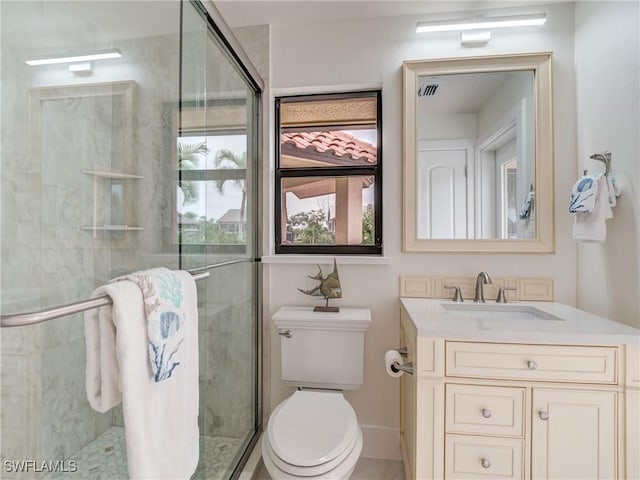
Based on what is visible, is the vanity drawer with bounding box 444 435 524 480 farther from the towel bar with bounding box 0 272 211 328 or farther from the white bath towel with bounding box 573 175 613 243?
the towel bar with bounding box 0 272 211 328

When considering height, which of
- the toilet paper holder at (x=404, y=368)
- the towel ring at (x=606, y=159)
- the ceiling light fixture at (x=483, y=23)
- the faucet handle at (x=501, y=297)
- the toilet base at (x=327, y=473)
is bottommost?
the toilet base at (x=327, y=473)

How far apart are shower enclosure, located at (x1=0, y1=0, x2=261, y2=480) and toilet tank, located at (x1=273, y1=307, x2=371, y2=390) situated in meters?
0.38

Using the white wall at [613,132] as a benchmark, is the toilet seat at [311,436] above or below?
below

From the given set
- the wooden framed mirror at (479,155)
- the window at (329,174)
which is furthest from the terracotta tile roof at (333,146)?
the wooden framed mirror at (479,155)

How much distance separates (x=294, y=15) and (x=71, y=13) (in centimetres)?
121

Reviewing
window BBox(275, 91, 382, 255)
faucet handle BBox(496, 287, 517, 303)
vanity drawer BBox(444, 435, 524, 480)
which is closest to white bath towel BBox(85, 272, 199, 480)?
vanity drawer BBox(444, 435, 524, 480)

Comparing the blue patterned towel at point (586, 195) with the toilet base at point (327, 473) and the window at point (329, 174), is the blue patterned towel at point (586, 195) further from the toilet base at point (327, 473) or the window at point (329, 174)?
the toilet base at point (327, 473)

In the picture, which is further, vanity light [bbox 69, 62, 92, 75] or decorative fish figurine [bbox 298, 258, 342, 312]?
decorative fish figurine [bbox 298, 258, 342, 312]

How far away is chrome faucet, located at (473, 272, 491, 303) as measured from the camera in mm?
1648

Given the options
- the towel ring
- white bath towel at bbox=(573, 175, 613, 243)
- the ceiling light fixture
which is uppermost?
the ceiling light fixture

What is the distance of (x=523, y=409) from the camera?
45.6 inches

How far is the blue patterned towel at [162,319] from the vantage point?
27.8 inches

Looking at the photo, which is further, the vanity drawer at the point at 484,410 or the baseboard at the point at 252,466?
the baseboard at the point at 252,466

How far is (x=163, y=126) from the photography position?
3.78ft
